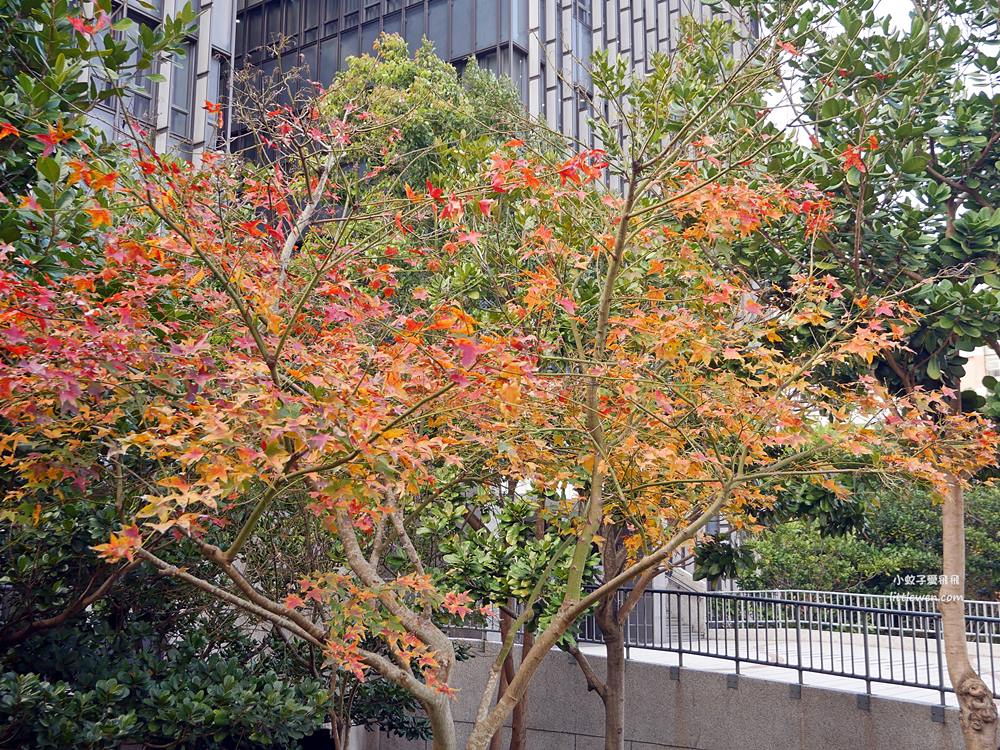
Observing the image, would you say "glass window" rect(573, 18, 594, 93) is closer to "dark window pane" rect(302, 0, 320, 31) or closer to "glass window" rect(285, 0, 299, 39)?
"dark window pane" rect(302, 0, 320, 31)

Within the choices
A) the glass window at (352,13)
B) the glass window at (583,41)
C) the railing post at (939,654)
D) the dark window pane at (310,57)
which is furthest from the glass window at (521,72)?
the railing post at (939,654)

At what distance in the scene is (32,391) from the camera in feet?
16.9

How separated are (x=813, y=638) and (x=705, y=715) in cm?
189

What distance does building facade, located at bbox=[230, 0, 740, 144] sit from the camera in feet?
89.8

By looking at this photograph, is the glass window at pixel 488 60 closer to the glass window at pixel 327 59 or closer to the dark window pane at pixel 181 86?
the glass window at pixel 327 59

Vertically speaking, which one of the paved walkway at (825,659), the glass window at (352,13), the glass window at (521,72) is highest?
the glass window at (352,13)

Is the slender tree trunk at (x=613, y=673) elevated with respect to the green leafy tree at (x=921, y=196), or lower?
lower

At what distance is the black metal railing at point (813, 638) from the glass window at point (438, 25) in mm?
19742

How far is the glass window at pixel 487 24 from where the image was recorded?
89.5 feet

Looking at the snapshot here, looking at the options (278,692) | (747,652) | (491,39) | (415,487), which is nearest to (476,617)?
(747,652)

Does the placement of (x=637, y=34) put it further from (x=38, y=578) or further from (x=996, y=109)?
(x=38, y=578)

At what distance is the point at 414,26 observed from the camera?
1123 inches

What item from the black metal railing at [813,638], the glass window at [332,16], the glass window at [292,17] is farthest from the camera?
the glass window at [292,17]

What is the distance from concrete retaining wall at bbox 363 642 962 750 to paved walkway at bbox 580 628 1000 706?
337mm
